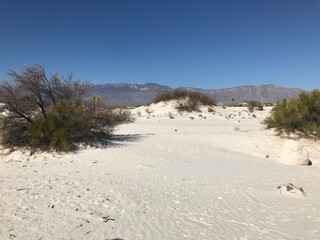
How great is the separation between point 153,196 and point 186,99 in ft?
85.1

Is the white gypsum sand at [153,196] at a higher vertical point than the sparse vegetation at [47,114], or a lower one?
lower

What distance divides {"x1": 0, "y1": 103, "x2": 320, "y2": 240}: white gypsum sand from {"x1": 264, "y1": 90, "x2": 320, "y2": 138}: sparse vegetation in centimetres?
579

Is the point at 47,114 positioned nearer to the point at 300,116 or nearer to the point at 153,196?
the point at 153,196

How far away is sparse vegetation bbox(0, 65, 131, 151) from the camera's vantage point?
12.0 m

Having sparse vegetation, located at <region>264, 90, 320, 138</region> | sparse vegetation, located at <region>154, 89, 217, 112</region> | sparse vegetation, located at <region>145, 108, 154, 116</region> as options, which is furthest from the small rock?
sparse vegetation, located at <region>145, 108, 154, 116</region>

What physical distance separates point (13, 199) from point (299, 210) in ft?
18.0

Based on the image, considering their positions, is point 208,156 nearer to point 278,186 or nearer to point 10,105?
point 278,186

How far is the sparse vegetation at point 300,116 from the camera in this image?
18095mm

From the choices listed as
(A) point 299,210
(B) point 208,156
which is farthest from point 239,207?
(B) point 208,156

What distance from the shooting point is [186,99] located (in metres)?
32.9

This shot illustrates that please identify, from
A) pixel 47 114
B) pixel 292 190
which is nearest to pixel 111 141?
pixel 47 114

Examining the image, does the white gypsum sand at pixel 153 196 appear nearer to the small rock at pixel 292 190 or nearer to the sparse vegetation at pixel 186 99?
the small rock at pixel 292 190

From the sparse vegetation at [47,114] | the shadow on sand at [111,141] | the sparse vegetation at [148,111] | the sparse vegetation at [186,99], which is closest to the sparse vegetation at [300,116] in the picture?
the shadow on sand at [111,141]

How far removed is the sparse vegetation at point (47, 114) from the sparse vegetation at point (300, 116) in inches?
380
